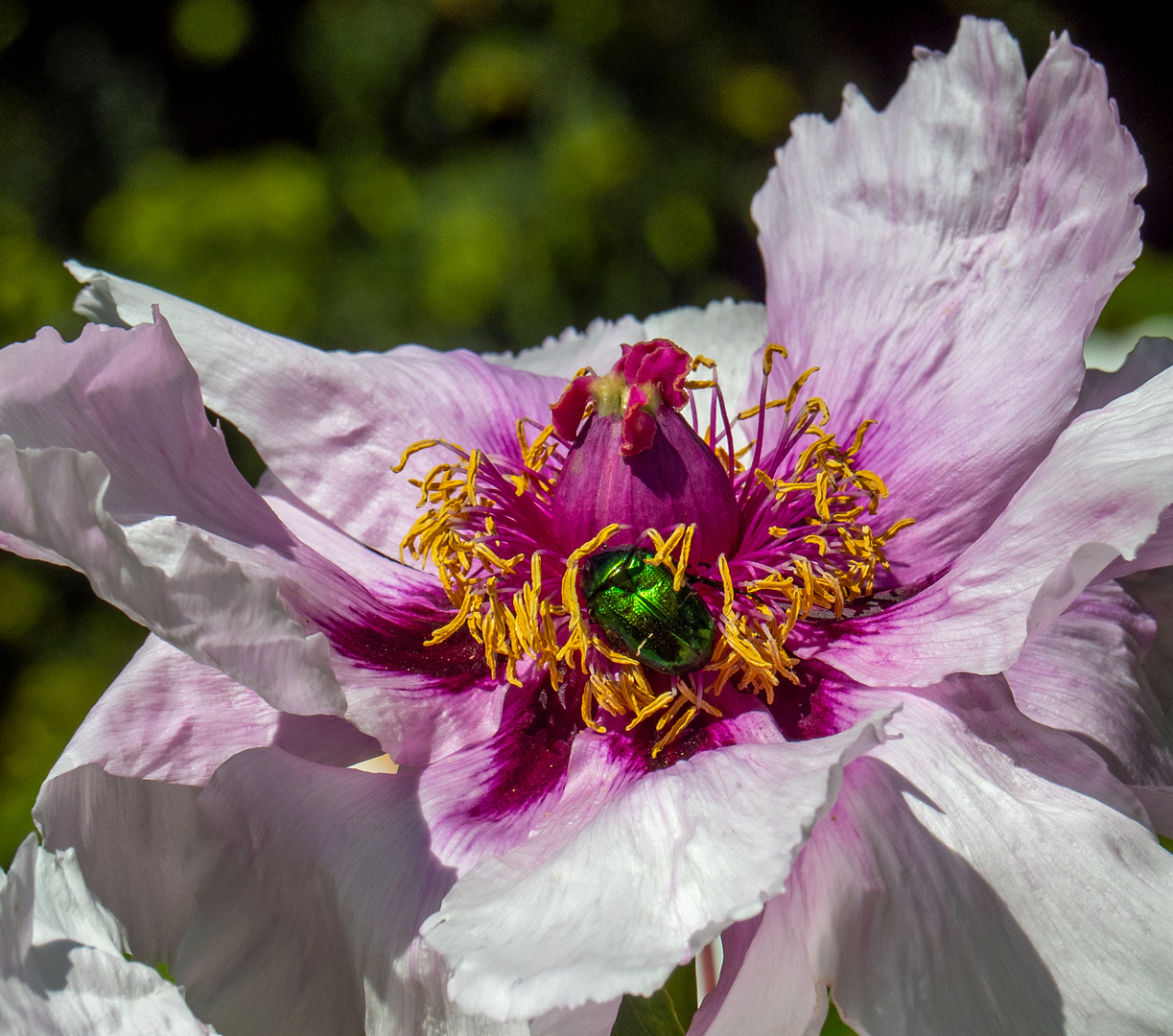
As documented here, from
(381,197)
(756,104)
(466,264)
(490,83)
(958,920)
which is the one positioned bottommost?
(958,920)

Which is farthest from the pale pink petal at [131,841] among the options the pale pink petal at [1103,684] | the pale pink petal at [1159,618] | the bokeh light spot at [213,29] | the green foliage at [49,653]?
the bokeh light spot at [213,29]

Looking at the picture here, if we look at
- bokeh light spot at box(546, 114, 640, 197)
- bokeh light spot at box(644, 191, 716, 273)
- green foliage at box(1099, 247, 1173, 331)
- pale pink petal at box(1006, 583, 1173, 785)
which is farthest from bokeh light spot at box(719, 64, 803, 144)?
pale pink petal at box(1006, 583, 1173, 785)

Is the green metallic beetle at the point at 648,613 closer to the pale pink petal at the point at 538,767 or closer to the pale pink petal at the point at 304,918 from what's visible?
the pale pink petal at the point at 538,767

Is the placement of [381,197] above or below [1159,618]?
above

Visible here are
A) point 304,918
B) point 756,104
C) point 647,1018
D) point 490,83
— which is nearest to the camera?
point 304,918

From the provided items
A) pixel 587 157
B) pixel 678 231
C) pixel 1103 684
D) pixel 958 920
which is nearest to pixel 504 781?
pixel 958 920

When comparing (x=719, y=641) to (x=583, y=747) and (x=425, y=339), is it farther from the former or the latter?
(x=425, y=339)

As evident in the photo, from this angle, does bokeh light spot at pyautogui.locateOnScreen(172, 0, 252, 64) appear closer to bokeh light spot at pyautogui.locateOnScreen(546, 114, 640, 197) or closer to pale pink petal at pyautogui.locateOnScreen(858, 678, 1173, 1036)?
bokeh light spot at pyautogui.locateOnScreen(546, 114, 640, 197)

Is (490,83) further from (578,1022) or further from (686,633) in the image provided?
(578,1022)
